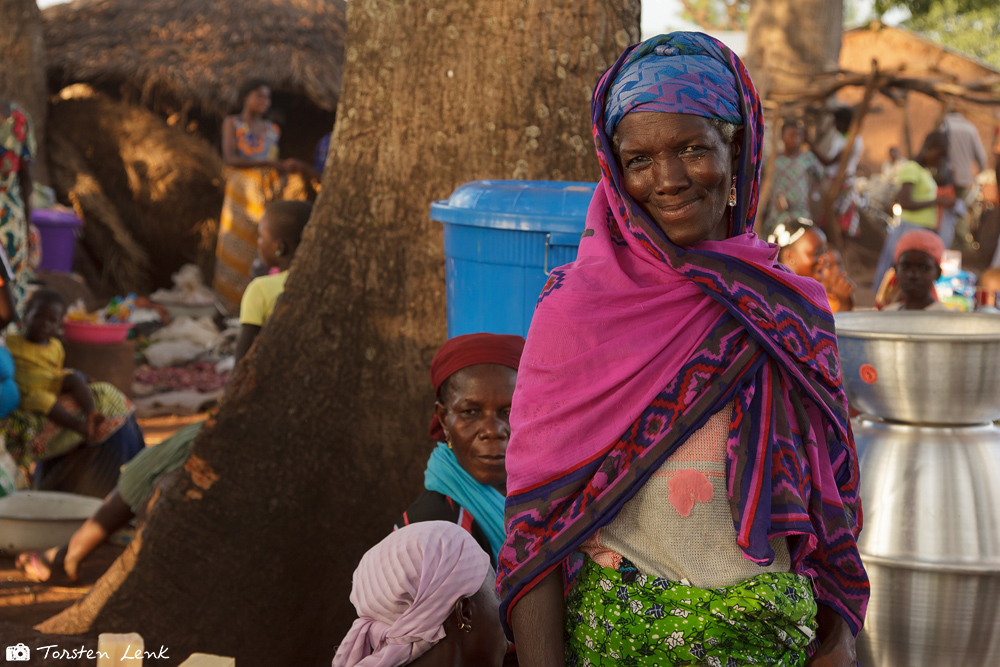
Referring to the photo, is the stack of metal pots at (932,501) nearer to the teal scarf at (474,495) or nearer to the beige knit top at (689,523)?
the teal scarf at (474,495)

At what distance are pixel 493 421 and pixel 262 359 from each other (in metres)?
1.21

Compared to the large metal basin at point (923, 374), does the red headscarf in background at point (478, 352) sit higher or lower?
higher

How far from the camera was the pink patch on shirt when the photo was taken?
5.32 feet

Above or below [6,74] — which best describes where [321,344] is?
below

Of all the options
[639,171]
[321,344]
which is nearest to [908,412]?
[639,171]

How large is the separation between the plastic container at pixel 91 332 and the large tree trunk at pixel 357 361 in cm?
385

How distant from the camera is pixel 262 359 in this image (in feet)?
11.3

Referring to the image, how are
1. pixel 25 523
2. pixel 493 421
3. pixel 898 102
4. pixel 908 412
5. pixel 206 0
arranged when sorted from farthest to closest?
pixel 206 0
pixel 898 102
pixel 25 523
pixel 908 412
pixel 493 421

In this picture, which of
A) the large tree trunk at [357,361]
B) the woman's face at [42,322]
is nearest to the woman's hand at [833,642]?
the large tree trunk at [357,361]

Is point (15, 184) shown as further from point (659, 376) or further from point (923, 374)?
point (659, 376)

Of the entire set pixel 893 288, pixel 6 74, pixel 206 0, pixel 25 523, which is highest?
pixel 206 0

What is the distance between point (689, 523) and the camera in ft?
5.31

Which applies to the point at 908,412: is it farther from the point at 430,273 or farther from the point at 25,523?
the point at 25,523

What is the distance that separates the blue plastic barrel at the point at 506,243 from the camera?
2.57 m
